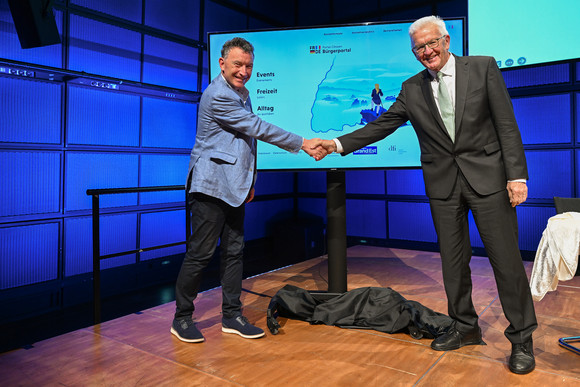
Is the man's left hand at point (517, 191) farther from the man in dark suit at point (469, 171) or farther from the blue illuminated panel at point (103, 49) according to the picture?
the blue illuminated panel at point (103, 49)

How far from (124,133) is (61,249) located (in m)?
1.37

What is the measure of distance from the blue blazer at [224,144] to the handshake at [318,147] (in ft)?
0.86

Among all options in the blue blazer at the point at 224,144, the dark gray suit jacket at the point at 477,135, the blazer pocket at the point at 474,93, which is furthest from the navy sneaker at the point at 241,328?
the blazer pocket at the point at 474,93

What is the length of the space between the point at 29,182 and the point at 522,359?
4032 mm

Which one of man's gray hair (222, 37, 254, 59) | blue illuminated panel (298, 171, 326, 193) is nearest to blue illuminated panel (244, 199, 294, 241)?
blue illuminated panel (298, 171, 326, 193)

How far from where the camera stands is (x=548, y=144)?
464 centimetres

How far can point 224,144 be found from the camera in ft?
7.58

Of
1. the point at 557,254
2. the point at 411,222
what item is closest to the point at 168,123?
the point at 411,222

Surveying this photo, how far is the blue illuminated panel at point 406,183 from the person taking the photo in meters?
5.51

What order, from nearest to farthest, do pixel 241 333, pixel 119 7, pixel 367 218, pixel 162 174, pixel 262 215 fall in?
pixel 241 333 → pixel 119 7 → pixel 162 174 → pixel 367 218 → pixel 262 215

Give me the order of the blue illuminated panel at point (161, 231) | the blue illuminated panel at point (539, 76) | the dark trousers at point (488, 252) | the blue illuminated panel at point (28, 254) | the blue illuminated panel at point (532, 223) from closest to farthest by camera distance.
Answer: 1. the dark trousers at point (488, 252)
2. the blue illuminated panel at point (28, 254)
3. the blue illuminated panel at point (539, 76)
4. the blue illuminated panel at point (532, 223)
5. the blue illuminated panel at point (161, 231)

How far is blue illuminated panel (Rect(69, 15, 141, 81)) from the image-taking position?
13.4ft

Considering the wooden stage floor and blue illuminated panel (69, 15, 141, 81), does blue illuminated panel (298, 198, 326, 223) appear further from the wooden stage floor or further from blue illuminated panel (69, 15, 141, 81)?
the wooden stage floor

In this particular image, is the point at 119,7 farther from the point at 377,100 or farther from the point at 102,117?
the point at 377,100
